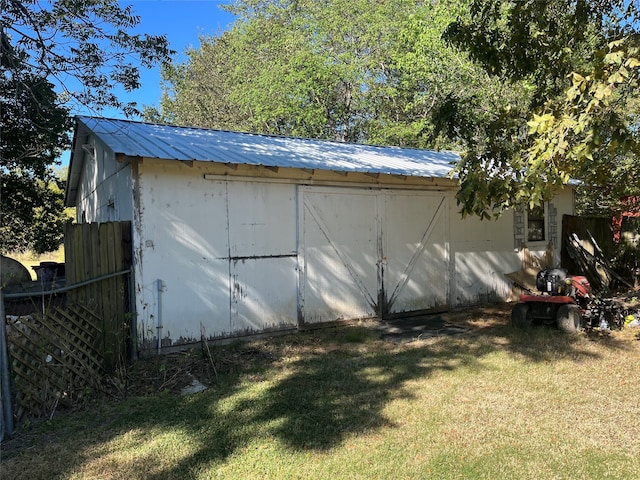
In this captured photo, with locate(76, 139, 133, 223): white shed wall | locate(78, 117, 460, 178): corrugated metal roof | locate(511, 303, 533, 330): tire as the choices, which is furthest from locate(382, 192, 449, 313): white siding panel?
locate(76, 139, 133, 223): white shed wall

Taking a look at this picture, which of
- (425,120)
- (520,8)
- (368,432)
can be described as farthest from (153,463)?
(425,120)

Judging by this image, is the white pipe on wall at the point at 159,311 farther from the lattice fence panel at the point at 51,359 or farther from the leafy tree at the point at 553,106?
the leafy tree at the point at 553,106

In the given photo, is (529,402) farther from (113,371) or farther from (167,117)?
(167,117)

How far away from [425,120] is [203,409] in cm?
1810

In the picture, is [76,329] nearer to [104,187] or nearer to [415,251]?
[104,187]

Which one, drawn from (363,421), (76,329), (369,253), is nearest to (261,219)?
(369,253)

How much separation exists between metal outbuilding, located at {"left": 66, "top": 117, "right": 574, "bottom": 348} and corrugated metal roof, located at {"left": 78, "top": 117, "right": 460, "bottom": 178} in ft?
0.14

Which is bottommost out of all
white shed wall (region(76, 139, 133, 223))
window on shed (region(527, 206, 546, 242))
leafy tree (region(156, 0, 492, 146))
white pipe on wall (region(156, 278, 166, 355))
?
white pipe on wall (region(156, 278, 166, 355))

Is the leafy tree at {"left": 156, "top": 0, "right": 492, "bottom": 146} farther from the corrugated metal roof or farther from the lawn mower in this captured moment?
the lawn mower

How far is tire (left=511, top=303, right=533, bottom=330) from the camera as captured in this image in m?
7.41

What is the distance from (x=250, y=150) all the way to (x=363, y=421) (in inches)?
204

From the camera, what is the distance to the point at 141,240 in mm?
6148

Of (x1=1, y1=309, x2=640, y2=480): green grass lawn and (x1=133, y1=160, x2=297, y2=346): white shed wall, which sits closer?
(x1=1, y1=309, x2=640, y2=480): green grass lawn

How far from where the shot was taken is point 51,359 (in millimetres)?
4387
